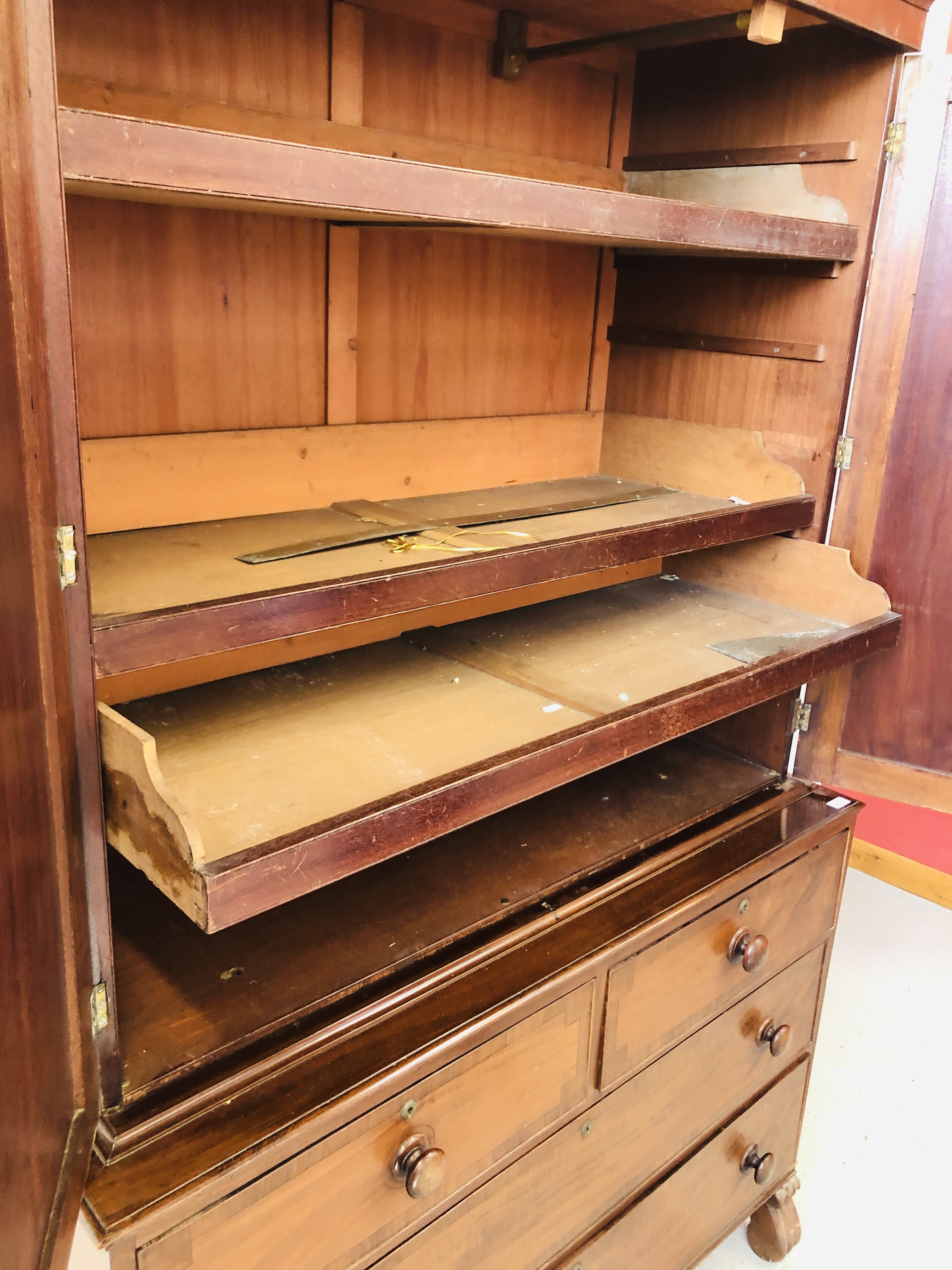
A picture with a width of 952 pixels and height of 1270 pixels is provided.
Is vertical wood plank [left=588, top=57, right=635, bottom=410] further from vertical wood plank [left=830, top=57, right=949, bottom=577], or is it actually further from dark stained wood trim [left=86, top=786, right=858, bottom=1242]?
dark stained wood trim [left=86, top=786, right=858, bottom=1242]

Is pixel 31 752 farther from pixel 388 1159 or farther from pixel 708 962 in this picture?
pixel 708 962

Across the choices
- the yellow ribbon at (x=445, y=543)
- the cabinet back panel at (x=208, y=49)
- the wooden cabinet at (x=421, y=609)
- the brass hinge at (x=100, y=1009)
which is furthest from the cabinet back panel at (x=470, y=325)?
the brass hinge at (x=100, y=1009)

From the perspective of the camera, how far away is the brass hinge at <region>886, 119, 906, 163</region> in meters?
1.52

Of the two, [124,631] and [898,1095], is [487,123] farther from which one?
[898,1095]

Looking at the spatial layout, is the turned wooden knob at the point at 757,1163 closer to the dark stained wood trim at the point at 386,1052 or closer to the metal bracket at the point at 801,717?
the dark stained wood trim at the point at 386,1052

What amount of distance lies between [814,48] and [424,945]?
57.7 inches

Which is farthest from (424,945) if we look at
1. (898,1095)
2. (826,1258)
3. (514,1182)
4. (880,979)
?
(880,979)

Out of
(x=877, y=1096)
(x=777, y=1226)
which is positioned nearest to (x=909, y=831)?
(x=877, y=1096)

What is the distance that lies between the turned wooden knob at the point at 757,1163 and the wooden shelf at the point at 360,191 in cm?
146

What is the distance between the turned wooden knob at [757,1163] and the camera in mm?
1711

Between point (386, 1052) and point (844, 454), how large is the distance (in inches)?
47.2

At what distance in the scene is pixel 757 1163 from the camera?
1.73 m

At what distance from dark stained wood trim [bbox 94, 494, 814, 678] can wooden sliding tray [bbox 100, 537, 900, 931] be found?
0.25ft

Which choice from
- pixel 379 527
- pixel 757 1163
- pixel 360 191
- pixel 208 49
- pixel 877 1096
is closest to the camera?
pixel 360 191
